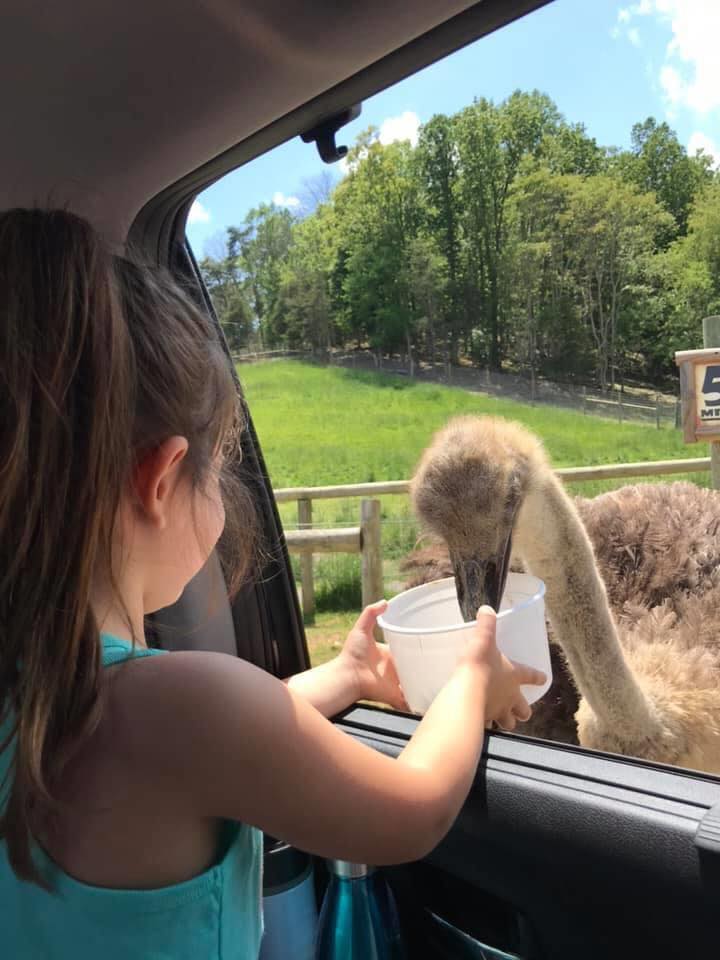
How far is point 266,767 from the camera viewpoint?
893mm

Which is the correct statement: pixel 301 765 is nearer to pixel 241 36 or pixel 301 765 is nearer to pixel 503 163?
pixel 241 36

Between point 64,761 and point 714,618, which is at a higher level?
point 64,761

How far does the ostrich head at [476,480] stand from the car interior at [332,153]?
29.3 inches

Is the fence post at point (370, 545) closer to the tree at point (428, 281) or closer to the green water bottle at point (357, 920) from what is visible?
the tree at point (428, 281)

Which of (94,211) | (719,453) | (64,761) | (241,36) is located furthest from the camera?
(94,211)

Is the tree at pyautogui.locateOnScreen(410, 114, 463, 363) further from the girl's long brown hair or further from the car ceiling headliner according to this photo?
the girl's long brown hair

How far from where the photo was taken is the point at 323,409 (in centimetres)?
214

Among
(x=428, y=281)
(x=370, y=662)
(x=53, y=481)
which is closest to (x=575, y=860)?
(x=370, y=662)

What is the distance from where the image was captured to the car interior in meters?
1.30

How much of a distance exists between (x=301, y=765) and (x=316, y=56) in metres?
1.15

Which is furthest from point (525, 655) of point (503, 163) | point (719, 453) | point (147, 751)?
point (503, 163)

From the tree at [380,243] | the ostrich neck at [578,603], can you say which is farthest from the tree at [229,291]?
the ostrich neck at [578,603]

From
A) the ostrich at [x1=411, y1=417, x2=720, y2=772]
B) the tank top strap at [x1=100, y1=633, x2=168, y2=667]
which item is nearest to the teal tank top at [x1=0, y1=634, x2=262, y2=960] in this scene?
the tank top strap at [x1=100, y1=633, x2=168, y2=667]

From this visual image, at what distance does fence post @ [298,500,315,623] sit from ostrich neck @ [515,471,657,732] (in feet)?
2.06
